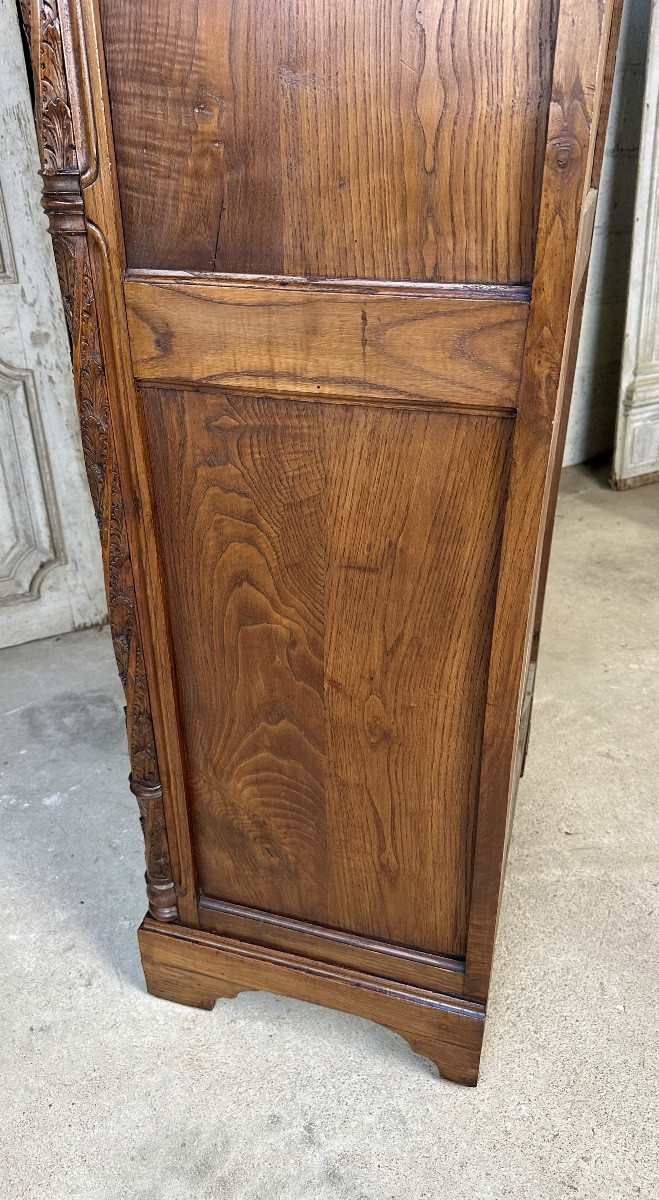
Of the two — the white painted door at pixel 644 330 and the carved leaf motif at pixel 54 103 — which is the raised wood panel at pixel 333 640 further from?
the white painted door at pixel 644 330

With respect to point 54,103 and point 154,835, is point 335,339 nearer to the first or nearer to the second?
point 54,103

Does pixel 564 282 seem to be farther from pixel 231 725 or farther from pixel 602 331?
pixel 602 331

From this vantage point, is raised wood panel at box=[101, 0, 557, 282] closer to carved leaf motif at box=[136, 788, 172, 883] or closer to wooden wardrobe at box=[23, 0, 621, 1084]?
wooden wardrobe at box=[23, 0, 621, 1084]

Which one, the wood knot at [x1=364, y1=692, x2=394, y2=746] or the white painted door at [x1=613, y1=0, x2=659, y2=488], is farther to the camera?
the white painted door at [x1=613, y1=0, x2=659, y2=488]

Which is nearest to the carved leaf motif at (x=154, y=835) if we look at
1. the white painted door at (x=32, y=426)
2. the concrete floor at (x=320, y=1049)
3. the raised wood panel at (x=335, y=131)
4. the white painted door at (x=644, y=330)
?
the concrete floor at (x=320, y=1049)

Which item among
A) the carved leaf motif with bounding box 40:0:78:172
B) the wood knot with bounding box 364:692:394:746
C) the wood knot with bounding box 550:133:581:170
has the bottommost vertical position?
the wood knot with bounding box 364:692:394:746

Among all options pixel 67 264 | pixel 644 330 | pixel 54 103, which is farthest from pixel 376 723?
pixel 644 330

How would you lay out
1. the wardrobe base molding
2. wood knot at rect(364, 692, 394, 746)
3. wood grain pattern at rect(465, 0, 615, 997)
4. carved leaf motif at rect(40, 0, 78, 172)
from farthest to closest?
1. the wardrobe base molding
2. wood knot at rect(364, 692, 394, 746)
3. carved leaf motif at rect(40, 0, 78, 172)
4. wood grain pattern at rect(465, 0, 615, 997)

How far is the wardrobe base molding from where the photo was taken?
4.66 feet

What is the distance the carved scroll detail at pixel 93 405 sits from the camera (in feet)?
3.37

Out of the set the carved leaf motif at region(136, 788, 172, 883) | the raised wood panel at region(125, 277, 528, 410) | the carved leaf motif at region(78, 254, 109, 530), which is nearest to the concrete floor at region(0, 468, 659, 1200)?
the carved leaf motif at region(136, 788, 172, 883)

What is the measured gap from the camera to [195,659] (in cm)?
135

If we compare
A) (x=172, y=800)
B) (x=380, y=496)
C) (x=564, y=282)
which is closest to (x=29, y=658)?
(x=172, y=800)

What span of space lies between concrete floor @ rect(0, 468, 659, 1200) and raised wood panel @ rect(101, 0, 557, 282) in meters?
1.21
